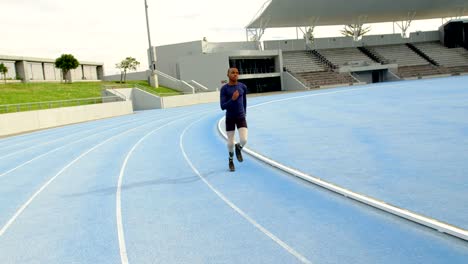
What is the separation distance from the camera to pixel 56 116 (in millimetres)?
26047

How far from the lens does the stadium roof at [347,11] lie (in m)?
51.8

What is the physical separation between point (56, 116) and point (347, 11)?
44.1m

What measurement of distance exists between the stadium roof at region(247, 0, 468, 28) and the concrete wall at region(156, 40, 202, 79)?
875 centimetres

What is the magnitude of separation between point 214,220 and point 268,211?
0.74 meters

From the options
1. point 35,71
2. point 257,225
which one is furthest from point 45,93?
point 257,225

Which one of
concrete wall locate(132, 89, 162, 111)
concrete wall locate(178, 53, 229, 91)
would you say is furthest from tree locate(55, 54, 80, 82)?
concrete wall locate(132, 89, 162, 111)

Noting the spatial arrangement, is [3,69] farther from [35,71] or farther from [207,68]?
[207,68]

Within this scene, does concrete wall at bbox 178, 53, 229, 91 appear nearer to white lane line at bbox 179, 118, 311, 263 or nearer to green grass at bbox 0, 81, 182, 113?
green grass at bbox 0, 81, 182, 113

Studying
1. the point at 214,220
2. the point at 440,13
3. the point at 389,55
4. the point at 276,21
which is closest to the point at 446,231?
the point at 214,220

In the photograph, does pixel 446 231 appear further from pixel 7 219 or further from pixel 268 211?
pixel 7 219

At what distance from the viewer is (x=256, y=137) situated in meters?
12.7

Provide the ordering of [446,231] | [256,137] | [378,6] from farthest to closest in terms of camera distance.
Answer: [378,6]
[256,137]
[446,231]

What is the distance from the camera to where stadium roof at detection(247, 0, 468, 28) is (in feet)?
170

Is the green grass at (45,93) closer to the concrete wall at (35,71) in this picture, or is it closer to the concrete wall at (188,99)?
the concrete wall at (188,99)
